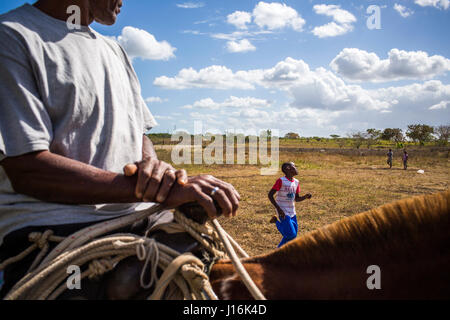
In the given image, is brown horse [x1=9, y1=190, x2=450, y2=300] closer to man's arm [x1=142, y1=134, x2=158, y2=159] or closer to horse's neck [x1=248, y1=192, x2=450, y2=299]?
horse's neck [x1=248, y1=192, x2=450, y2=299]

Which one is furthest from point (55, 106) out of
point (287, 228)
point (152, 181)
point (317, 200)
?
point (317, 200)

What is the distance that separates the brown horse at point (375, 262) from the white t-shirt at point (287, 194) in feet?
16.5

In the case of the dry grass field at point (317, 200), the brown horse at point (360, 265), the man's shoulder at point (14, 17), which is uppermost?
the man's shoulder at point (14, 17)

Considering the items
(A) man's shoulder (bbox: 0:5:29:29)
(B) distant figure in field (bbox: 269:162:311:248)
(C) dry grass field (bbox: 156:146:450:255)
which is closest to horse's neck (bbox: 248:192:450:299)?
(A) man's shoulder (bbox: 0:5:29:29)

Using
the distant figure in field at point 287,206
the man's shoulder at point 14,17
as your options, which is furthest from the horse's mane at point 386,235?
the distant figure in field at point 287,206

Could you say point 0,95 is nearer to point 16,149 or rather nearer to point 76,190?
point 16,149

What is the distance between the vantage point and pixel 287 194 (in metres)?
6.28

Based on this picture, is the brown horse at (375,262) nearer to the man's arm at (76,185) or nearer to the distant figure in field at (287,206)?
the man's arm at (76,185)

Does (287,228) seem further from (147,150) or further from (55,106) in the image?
(55,106)

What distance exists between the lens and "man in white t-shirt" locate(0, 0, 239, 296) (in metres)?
1.15

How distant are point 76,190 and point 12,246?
1.16ft

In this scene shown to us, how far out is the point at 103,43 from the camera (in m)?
1.59

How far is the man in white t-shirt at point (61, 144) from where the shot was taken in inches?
45.4
